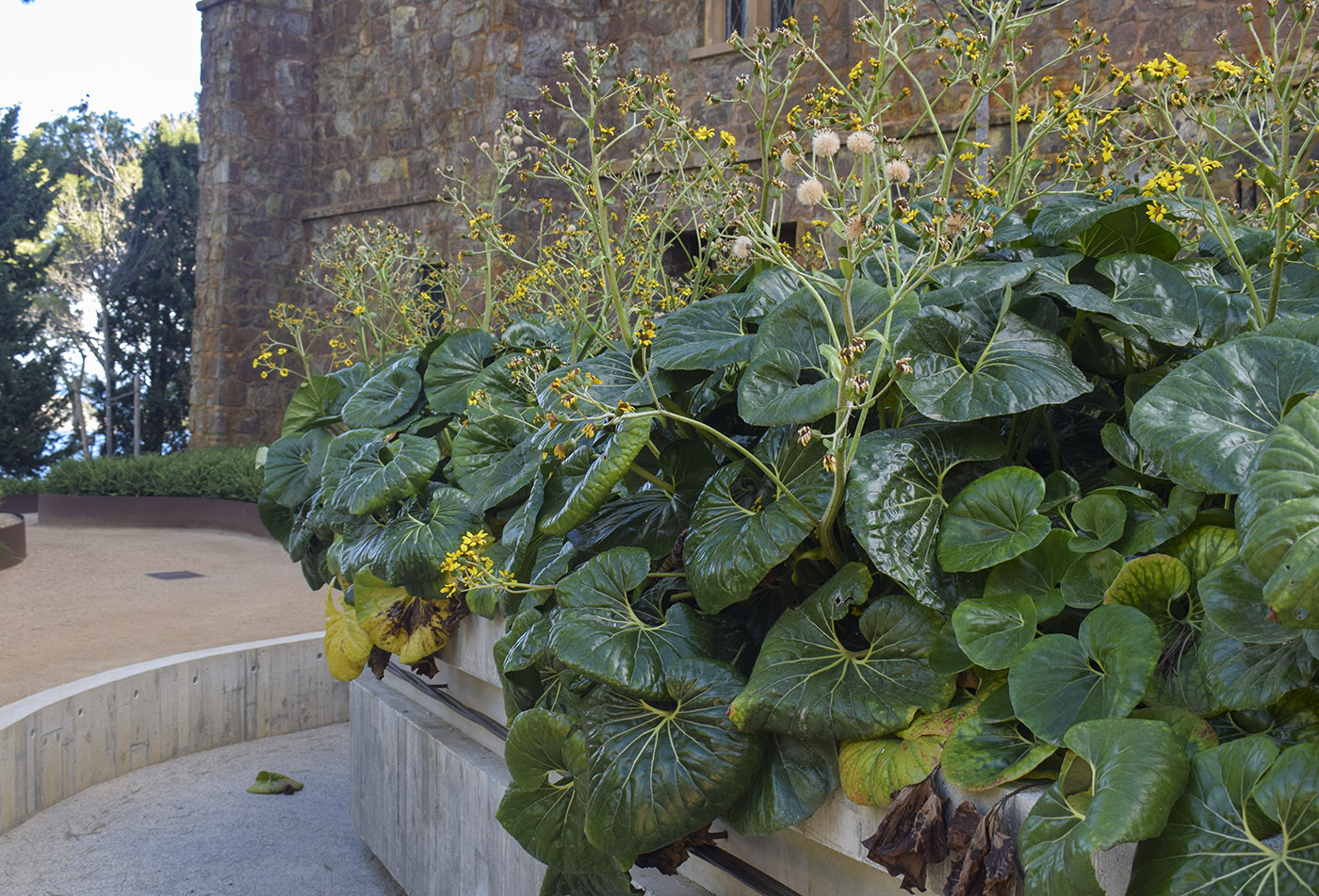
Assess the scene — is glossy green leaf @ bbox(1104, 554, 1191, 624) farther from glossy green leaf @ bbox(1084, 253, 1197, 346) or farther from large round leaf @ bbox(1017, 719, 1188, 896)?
glossy green leaf @ bbox(1084, 253, 1197, 346)

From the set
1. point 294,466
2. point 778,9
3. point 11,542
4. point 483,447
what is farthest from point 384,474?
point 778,9

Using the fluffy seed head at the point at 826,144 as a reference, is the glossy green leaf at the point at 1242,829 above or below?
below

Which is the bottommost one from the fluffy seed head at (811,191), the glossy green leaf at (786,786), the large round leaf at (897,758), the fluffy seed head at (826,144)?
the glossy green leaf at (786,786)

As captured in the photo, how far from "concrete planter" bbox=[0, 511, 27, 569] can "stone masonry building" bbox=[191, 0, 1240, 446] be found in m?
3.91

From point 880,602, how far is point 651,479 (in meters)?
0.50

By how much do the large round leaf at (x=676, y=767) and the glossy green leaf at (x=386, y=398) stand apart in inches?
63.3

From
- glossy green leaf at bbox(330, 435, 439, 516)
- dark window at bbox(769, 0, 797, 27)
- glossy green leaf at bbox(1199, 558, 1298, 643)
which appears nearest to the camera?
glossy green leaf at bbox(1199, 558, 1298, 643)

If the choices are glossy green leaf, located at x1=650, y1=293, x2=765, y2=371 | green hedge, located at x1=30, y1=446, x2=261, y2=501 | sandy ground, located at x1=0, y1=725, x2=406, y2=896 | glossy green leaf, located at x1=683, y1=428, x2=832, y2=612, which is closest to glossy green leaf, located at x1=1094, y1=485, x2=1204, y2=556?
glossy green leaf, located at x1=683, y1=428, x2=832, y2=612

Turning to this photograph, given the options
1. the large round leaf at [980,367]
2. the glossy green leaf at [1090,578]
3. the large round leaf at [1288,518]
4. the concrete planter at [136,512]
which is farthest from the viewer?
the concrete planter at [136,512]

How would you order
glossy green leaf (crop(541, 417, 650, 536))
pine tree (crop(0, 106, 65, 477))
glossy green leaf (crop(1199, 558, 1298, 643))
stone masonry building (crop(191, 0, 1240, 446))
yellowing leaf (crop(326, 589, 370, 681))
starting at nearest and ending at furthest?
glossy green leaf (crop(1199, 558, 1298, 643))
glossy green leaf (crop(541, 417, 650, 536))
yellowing leaf (crop(326, 589, 370, 681))
stone masonry building (crop(191, 0, 1240, 446))
pine tree (crop(0, 106, 65, 477))

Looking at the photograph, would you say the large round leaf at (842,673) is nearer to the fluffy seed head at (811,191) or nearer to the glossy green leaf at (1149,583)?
the glossy green leaf at (1149,583)

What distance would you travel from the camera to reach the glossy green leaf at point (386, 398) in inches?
106

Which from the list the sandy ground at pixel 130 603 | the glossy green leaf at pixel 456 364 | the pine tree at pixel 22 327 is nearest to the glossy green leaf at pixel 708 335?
the glossy green leaf at pixel 456 364

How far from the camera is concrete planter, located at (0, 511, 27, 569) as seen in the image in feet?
23.1
